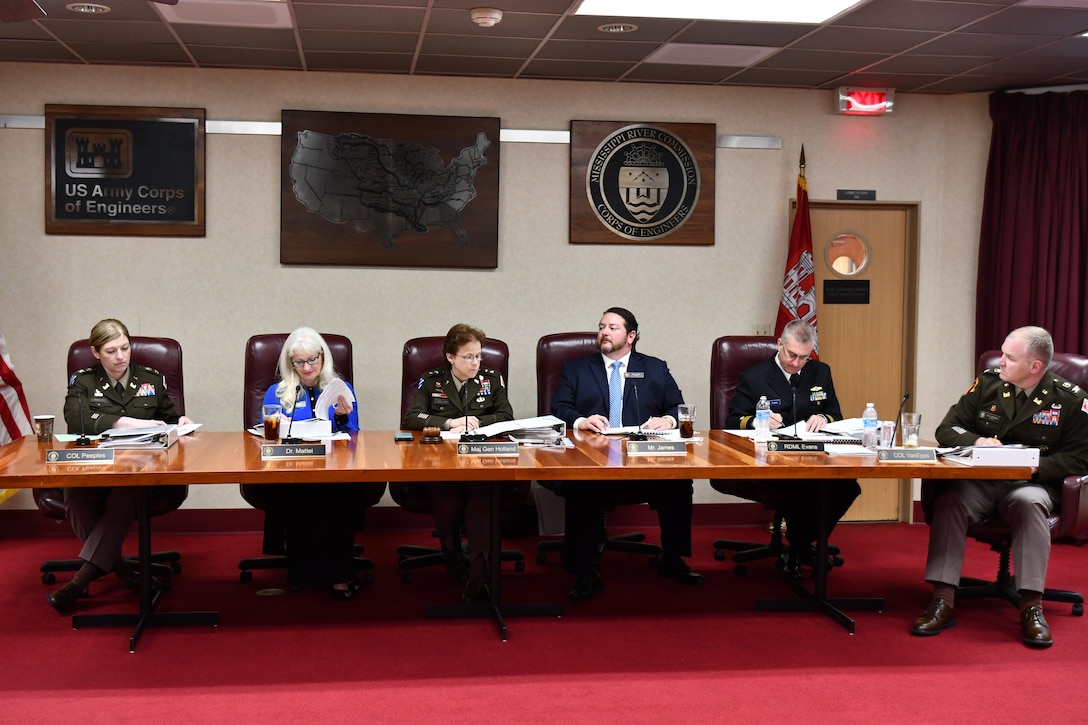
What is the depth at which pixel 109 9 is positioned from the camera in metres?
4.43

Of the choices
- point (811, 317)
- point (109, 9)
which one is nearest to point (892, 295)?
point (811, 317)

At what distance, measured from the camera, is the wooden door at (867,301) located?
604 centimetres

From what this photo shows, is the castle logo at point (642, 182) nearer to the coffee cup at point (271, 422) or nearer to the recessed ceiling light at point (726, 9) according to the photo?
the recessed ceiling light at point (726, 9)

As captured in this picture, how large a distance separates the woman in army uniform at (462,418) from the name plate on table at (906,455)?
4.86ft

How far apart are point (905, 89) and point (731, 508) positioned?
2620 mm

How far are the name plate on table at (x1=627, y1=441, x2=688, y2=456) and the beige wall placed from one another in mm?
2150

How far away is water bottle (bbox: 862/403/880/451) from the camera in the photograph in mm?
3877

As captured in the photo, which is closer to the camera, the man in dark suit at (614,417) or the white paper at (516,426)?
the white paper at (516,426)

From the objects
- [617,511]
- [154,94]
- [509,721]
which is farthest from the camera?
[617,511]

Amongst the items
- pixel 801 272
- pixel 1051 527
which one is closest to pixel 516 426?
pixel 1051 527

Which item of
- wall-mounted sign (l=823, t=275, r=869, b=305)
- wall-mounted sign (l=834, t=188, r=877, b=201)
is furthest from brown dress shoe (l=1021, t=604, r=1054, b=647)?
wall-mounted sign (l=834, t=188, r=877, b=201)

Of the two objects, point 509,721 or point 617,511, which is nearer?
point 509,721

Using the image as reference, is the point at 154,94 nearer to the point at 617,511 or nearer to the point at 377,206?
the point at 377,206

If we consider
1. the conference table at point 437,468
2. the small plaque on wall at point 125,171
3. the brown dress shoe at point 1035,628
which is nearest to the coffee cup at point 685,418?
the conference table at point 437,468
